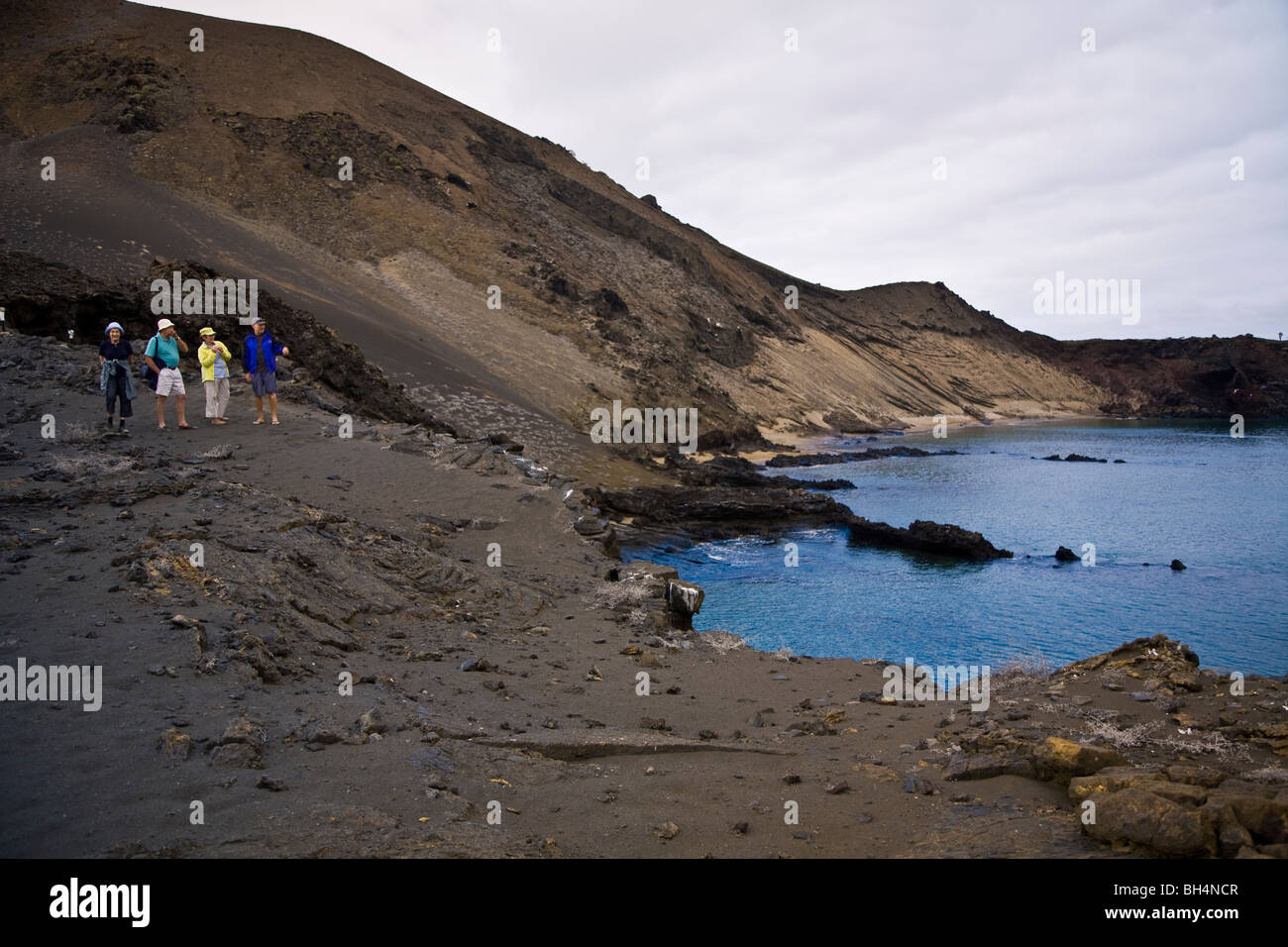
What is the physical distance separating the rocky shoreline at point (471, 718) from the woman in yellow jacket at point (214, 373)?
2.15 meters

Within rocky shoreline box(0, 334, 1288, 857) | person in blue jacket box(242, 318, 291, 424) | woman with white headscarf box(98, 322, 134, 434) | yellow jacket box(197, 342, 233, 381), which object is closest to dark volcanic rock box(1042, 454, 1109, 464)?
rocky shoreline box(0, 334, 1288, 857)

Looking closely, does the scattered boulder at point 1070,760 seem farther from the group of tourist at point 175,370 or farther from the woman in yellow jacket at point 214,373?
the woman in yellow jacket at point 214,373

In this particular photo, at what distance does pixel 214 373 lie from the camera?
14297 mm

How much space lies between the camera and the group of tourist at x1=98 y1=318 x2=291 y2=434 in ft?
42.4

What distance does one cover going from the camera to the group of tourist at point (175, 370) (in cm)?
1293

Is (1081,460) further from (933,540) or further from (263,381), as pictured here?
(263,381)

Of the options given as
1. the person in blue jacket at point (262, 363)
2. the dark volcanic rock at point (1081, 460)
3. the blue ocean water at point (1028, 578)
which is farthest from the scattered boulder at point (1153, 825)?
the dark volcanic rock at point (1081, 460)

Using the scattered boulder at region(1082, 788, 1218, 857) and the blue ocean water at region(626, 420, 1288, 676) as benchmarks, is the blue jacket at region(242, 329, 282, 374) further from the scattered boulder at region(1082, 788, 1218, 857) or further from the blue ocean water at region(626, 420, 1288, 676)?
the scattered boulder at region(1082, 788, 1218, 857)

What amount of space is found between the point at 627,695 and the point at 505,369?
29.6 metres

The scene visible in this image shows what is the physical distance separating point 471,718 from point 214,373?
10.3m

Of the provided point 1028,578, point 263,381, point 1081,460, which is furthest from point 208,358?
point 1081,460

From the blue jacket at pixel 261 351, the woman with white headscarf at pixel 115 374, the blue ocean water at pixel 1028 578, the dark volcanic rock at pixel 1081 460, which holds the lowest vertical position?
the blue ocean water at pixel 1028 578

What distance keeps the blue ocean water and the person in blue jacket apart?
31.4 feet
